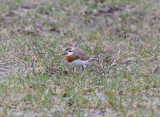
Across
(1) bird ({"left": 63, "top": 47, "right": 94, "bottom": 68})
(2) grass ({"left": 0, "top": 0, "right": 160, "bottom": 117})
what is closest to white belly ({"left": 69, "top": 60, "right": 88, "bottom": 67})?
(1) bird ({"left": 63, "top": 47, "right": 94, "bottom": 68})

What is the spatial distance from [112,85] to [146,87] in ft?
1.82

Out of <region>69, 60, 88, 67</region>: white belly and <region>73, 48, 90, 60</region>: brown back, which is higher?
<region>73, 48, 90, 60</region>: brown back

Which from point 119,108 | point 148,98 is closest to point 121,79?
point 148,98

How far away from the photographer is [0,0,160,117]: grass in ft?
18.1

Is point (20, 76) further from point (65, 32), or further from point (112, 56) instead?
point (65, 32)

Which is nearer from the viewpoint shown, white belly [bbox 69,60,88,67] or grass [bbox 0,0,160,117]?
grass [bbox 0,0,160,117]

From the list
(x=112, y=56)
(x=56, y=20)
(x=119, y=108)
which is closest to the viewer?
(x=119, y=108)

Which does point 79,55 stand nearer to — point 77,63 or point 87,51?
point 77,63

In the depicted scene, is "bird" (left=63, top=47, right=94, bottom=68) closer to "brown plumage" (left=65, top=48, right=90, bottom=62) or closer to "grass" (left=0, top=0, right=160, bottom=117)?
"brown plumage" (left=65, top=48, right=90, bottom=62)

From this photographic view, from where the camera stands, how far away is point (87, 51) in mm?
8406

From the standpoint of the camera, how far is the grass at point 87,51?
552 centimetres

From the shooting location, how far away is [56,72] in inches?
279

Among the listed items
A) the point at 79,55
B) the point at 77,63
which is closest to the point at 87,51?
the point at 79,55

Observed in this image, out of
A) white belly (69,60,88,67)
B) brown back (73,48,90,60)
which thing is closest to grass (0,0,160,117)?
white belly (69,60,88,67)
